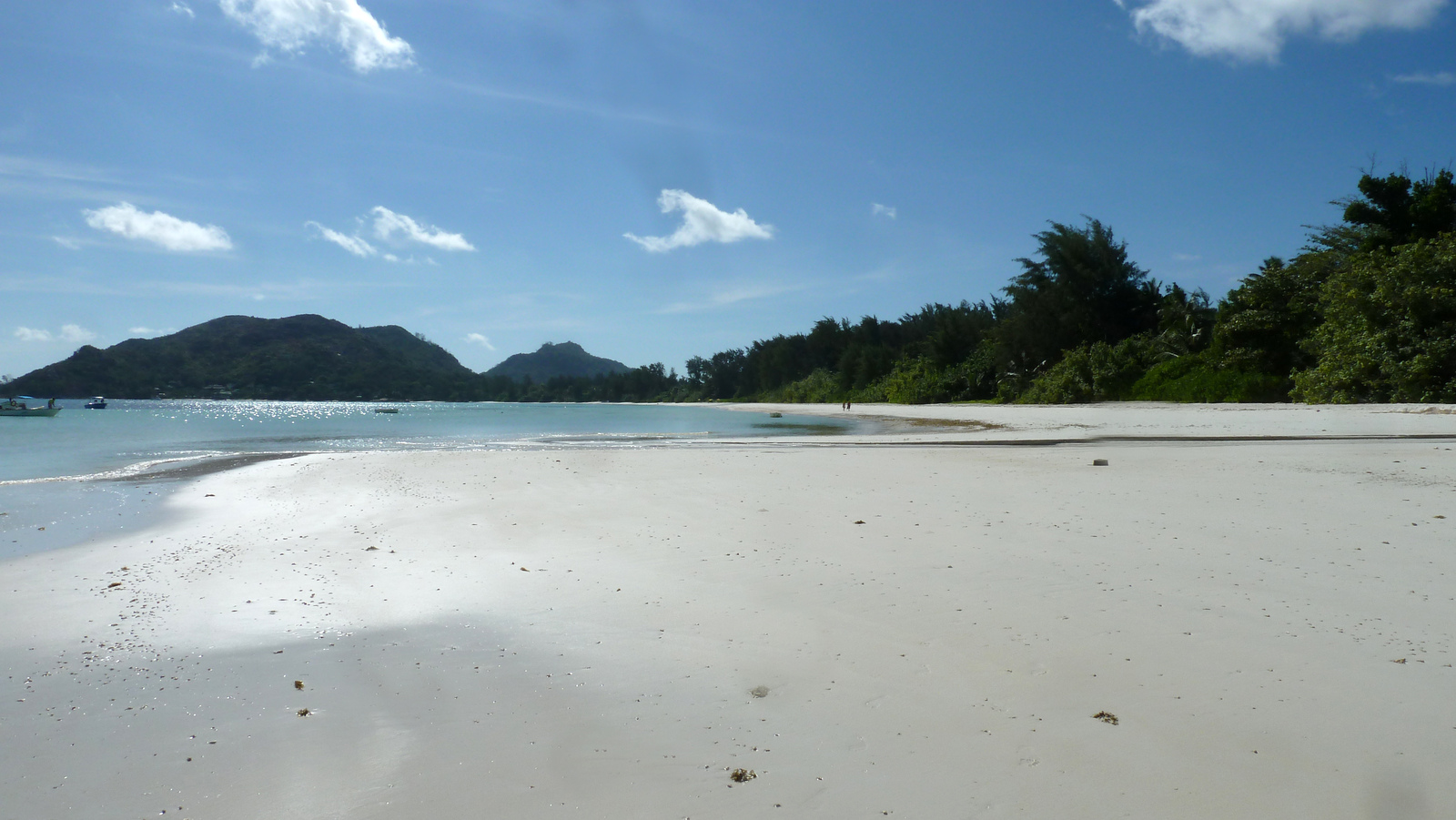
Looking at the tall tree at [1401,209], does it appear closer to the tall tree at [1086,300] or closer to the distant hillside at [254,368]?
the tall tree at [1086,300]

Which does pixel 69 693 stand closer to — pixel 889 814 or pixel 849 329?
pixel 889 814

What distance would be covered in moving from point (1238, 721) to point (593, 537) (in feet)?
12.9

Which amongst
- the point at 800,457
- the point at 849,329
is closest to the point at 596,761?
the point at 800,457

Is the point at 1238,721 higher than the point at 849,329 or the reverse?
the reverse

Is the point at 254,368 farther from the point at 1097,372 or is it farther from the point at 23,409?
the point at 1097,372

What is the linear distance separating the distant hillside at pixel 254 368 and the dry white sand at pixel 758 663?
12204cm

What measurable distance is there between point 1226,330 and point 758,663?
29069 millimetres

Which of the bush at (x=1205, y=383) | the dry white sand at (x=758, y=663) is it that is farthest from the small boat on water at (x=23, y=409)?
the bush at (x=1205, y=383)

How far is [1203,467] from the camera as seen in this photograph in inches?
323

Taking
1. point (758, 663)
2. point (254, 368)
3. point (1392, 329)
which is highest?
point (254, 368)

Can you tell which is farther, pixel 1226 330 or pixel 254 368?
pixel 254 368

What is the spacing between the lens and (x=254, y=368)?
122312mm

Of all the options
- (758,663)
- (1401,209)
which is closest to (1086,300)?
(1401,209)

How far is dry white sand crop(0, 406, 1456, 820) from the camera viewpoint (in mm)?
2070
